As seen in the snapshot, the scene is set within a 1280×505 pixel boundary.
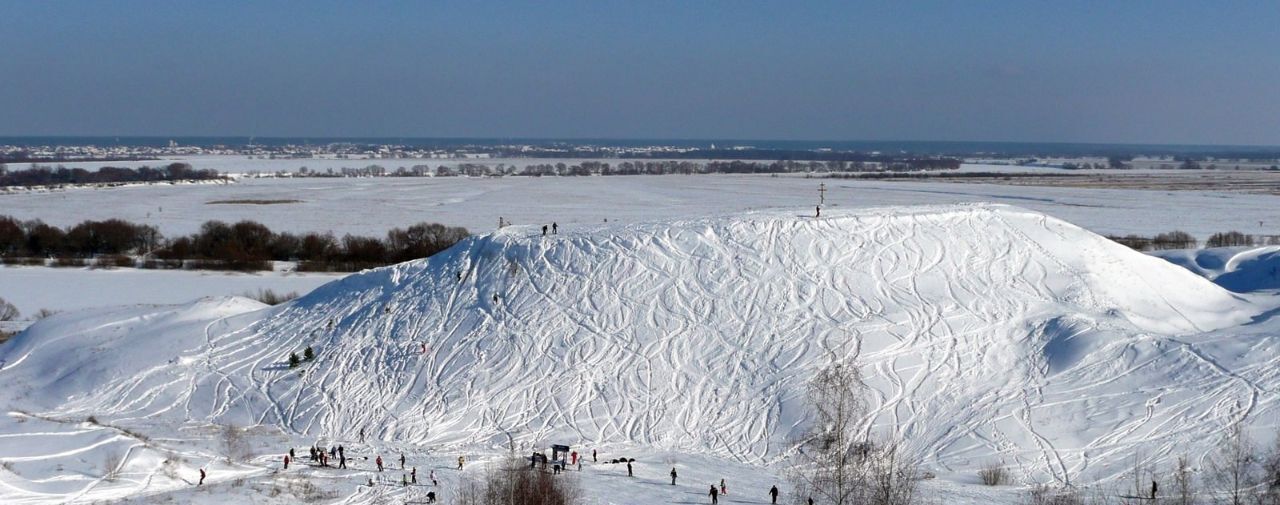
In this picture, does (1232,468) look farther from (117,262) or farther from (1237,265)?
(117,262)

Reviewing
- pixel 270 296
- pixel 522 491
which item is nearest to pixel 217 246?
pixel 270 296

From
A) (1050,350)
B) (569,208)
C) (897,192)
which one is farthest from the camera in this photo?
(897,192)

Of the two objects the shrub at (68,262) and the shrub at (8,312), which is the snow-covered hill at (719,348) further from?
the shrub at (68,262)

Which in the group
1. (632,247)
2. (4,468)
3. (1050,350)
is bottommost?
(4,468)

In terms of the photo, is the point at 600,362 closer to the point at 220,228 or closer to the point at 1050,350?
A: the point at 1050,350

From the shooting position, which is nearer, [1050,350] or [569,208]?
[1050,350]

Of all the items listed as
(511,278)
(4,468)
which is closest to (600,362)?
(511,278)

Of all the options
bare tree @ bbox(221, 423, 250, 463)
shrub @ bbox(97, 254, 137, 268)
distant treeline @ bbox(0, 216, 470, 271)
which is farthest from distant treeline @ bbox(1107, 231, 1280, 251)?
shrub @ bbox(97, 254, 137, 268)

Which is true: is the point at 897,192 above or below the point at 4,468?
above
